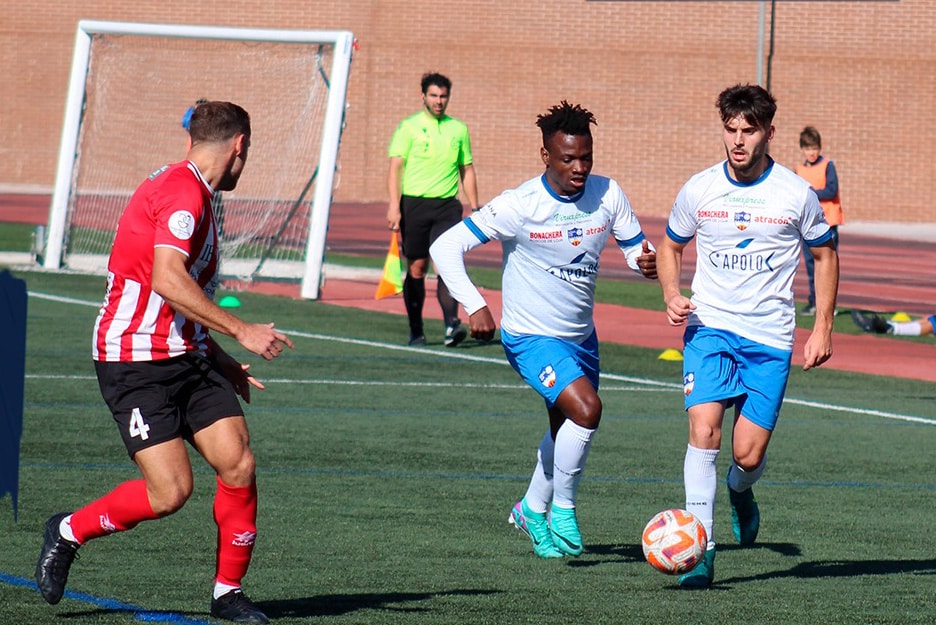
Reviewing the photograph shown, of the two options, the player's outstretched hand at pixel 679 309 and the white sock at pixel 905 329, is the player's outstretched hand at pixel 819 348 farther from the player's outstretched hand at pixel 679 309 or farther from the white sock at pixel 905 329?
the white sock at pixel 905 329

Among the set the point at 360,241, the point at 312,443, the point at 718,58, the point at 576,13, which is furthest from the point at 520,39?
the point at 312,443

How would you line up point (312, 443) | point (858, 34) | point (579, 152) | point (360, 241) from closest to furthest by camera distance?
point (579, 152)
point (312, 443)
point (360, 241)
point (858, 34)

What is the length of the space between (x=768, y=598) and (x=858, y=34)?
34.4 meters

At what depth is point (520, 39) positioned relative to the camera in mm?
40688

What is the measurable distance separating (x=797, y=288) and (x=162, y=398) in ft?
61.2

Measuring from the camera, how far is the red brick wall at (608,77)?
1545 inches

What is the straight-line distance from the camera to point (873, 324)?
1733 centimetres

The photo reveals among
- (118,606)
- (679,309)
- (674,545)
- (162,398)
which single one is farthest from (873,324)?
(162,398)

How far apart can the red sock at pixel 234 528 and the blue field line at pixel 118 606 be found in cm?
19

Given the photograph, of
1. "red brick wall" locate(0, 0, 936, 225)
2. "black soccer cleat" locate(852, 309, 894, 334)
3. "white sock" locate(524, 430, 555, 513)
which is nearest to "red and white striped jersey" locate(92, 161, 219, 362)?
"white sock" locate(524, 430, 555, 513)

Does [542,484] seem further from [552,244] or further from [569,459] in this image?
[552,244]

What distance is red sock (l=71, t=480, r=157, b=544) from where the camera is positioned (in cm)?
574

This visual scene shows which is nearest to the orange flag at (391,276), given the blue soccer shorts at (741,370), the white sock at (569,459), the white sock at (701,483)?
the white sock at (569,459)

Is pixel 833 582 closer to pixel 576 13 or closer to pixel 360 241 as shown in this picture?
pixel 360 241
